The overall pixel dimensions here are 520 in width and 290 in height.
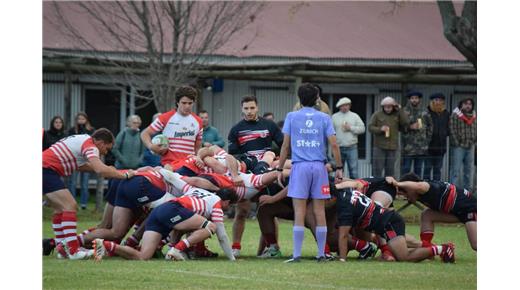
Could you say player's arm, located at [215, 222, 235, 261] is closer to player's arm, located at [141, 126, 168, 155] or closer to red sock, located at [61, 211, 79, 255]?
red sock, located at [61, 211, 79, 255]

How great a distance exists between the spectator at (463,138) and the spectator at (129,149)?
5.55m

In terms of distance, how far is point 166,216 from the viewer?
1280cm

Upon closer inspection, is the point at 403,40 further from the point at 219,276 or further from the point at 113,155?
the point at 219,276

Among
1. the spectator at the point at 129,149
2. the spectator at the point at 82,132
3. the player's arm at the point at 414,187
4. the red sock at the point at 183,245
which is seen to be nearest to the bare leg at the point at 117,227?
the red sock at the point at 183,245

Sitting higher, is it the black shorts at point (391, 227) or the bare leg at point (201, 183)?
the bare leg at point (201, 183)

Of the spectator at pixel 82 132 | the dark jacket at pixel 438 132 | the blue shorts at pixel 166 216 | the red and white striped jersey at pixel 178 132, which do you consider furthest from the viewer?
the spectator at pixel 82 132

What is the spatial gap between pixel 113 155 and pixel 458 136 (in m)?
6.21

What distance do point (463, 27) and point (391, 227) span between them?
394 inches

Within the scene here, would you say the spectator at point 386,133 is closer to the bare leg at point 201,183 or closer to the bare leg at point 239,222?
the bare leg at point 239,222

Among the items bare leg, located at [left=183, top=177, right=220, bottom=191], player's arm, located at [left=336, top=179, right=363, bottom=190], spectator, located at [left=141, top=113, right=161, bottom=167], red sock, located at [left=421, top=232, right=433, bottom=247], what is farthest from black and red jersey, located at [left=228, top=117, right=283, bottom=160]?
spectator, located at [left=141, top=113, right=161, bottom=167]

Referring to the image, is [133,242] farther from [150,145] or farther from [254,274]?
[254,274]

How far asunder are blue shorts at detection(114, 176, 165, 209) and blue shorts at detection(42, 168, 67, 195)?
714 mm

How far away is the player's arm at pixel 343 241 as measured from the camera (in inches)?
518

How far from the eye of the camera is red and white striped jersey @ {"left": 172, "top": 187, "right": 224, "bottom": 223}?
13.0 m
